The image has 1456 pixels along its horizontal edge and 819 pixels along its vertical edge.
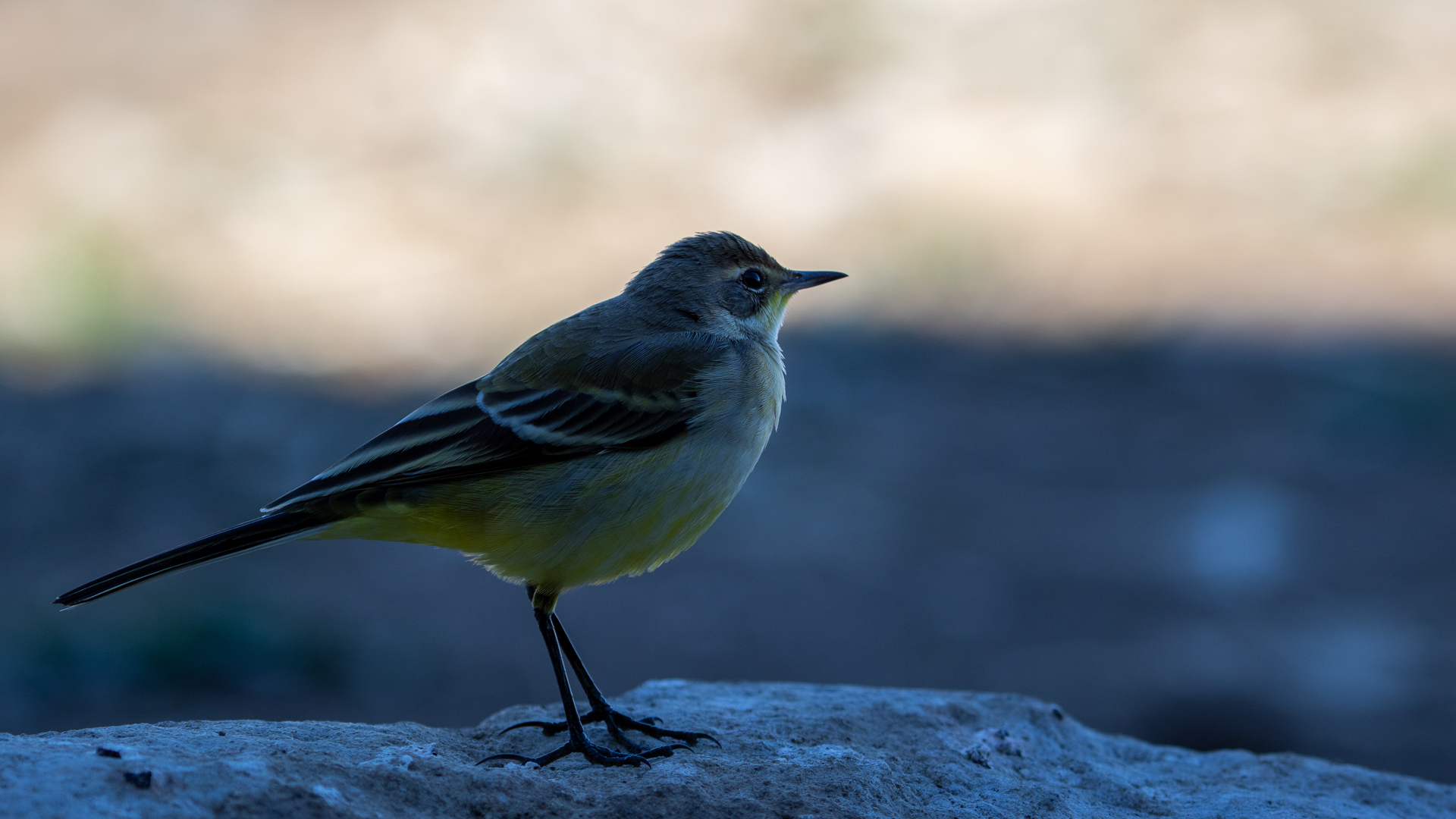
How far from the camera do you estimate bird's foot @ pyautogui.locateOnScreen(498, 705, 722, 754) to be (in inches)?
186

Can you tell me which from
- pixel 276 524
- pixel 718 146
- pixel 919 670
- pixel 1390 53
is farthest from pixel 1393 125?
pixel 276 524

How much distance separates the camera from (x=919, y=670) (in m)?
9.45

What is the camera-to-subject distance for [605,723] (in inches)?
194

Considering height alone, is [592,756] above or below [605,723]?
below

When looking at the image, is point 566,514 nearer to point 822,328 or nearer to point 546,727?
point 546,727

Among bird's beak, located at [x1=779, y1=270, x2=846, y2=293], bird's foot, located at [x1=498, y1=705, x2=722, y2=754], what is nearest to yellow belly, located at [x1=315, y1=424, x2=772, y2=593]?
bird's foot, located at [x1=498, y1=705, x2=722, y2=754]

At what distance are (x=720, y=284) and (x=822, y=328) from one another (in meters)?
8.97

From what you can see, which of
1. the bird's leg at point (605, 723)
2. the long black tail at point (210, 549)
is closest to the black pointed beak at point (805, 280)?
the bird's leg at point (605, 723)

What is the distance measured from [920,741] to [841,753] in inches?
18.7

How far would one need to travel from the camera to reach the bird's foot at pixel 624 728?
473cm

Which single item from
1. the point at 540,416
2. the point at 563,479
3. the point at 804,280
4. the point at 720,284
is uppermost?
the point at 804,280

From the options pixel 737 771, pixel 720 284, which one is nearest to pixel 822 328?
pixel 720 284

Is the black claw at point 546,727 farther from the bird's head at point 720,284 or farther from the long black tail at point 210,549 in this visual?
the bird's head at point 720,284

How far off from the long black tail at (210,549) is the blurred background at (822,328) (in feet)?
14.5
